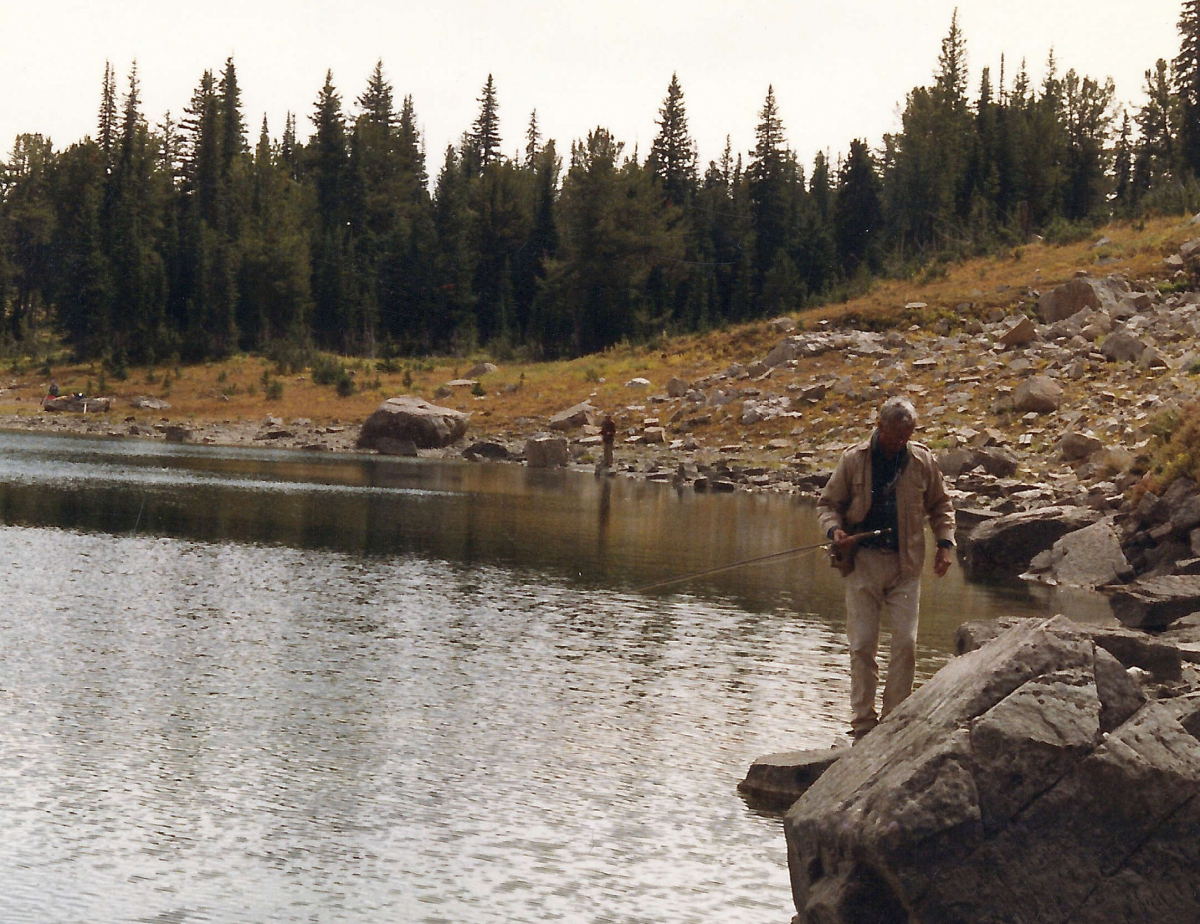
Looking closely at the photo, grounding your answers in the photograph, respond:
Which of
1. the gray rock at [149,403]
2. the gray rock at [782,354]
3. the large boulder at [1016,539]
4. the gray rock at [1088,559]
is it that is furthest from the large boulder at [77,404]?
the gray rock at [1088,559]

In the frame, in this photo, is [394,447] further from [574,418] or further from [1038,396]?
[1038,396]

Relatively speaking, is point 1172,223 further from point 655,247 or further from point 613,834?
point 613,834

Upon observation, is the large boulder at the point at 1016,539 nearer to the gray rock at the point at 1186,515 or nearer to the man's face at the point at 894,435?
the gray rock at the point at 1186,515

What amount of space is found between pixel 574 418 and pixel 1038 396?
1991 centimetres

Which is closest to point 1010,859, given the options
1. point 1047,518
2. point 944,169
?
point 1047,518

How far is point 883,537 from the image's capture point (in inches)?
403

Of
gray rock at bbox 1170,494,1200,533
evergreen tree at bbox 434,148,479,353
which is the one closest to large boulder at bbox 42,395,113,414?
evergreen tree at bbox 434,148,479,353

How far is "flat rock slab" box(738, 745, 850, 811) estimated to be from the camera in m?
9.83

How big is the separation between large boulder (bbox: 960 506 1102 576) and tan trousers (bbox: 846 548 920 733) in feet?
50.3

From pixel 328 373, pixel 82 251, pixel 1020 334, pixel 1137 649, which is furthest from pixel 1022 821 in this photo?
pixel 82 251

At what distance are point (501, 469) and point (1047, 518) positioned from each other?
90.6ft

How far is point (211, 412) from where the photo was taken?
236 feet

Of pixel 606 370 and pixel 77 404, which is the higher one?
pixel 606 370

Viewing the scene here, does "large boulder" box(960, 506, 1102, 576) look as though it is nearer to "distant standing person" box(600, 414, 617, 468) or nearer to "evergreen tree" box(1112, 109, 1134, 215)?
"distant standing person" box(600, 414, 617, 468)
